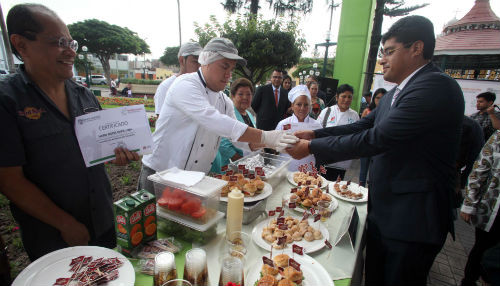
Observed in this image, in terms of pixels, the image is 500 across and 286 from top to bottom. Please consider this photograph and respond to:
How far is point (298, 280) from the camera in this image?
1242 millimetres

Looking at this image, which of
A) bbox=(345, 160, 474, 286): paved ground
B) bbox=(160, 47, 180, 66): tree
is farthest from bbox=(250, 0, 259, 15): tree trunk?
bbox=(160, 47, 180, 66): tree

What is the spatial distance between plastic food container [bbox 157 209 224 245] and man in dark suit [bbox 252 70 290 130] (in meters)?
4.20

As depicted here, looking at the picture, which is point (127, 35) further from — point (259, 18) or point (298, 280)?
point (298, 280)

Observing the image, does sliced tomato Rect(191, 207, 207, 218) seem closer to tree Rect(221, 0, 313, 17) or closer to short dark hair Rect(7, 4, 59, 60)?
short dark hair Rect(7, 4, 59, 60)

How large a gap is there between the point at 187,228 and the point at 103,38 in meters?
35.6

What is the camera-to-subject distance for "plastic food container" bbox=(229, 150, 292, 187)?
230 centimetres

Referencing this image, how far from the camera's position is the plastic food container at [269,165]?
230 centimetres

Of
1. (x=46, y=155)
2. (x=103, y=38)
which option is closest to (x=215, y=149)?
(x=46, y=155)

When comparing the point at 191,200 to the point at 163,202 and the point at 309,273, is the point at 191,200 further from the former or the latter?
the point at 309,273

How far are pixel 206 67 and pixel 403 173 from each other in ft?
5.94

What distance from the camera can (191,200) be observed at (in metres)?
1.46

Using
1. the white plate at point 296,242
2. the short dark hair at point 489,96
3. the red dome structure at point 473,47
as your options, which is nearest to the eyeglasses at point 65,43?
the white plate at point 296,242

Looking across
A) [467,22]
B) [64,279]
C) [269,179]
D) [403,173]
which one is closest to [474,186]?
[403,173]

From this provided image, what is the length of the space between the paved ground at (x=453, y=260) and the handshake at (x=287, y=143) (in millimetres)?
2415
